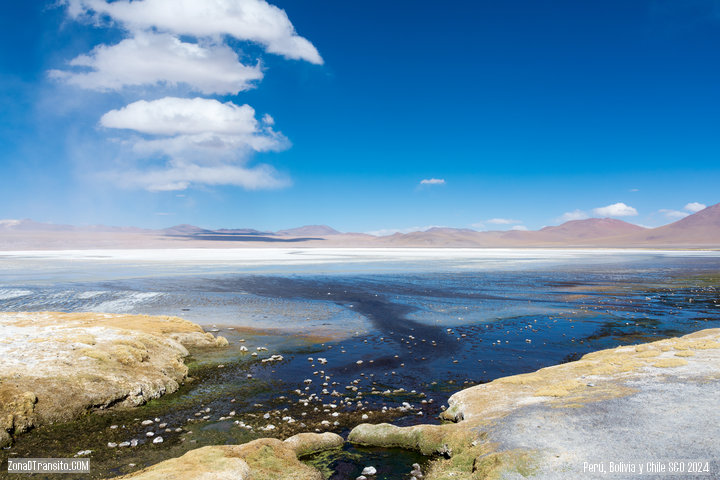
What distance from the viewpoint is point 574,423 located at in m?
9.56

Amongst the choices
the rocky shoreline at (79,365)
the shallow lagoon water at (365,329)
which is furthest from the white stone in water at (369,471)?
the rocky shoreline at (79,365)

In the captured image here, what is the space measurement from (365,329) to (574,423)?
14.6 m

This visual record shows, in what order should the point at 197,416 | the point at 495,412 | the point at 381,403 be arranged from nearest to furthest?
the point at 495,412 → the point at 197,416 → the point at 381,403

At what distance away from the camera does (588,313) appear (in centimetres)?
2730

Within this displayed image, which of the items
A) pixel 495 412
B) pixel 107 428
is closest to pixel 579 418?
pixel 495 412

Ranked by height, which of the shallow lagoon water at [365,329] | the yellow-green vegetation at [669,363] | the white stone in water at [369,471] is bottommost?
the white stone in water at [369,471]

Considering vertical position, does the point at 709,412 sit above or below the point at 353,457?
above

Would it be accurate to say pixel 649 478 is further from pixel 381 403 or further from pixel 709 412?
pixel 381 403

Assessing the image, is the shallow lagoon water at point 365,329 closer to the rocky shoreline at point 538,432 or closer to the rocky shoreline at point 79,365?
the rocky shoreline at point 79,365

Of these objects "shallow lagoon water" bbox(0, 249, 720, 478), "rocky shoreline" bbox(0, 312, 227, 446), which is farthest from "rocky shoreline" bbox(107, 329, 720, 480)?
"rocky shoreline" bbox(0, 312, 227, 446)

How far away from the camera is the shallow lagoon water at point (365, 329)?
1198 centimetres

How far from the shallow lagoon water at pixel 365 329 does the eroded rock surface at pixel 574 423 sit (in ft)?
4.13

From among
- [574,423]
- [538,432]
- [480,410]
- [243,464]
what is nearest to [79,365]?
[243,464]

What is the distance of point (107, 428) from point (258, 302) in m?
22.1
